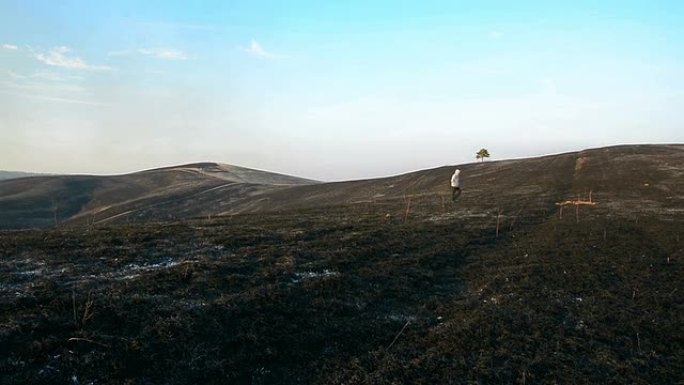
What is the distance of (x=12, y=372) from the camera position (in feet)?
28.5

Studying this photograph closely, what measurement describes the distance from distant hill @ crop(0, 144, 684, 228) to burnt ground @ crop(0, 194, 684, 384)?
52.7ft

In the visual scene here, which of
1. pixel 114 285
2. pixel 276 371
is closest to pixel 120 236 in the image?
pixel 114 285

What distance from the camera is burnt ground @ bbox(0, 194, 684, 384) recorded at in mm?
9820

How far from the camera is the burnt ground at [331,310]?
982 cm

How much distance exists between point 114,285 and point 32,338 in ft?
11.7

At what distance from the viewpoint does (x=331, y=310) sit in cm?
1307

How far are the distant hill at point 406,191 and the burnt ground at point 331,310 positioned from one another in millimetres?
16059

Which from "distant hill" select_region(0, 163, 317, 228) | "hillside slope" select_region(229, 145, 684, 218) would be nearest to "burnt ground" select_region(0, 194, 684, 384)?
"hillside slope" select_region(229, 145, 684, 218)

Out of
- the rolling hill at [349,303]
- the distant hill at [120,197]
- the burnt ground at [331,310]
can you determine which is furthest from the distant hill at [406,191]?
the burnt ground at [331,310]

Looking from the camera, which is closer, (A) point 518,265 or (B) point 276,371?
(B) point 276,371

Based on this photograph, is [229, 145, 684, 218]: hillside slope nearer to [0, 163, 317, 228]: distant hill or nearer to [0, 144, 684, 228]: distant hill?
[0, 144, 684, 228]: distant hill

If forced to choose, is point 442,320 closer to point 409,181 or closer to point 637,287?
point 637,287

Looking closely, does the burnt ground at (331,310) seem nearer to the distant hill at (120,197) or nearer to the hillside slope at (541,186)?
the hillside slope at (541,186)

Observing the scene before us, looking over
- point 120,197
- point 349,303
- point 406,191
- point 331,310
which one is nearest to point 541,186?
point 406,191
